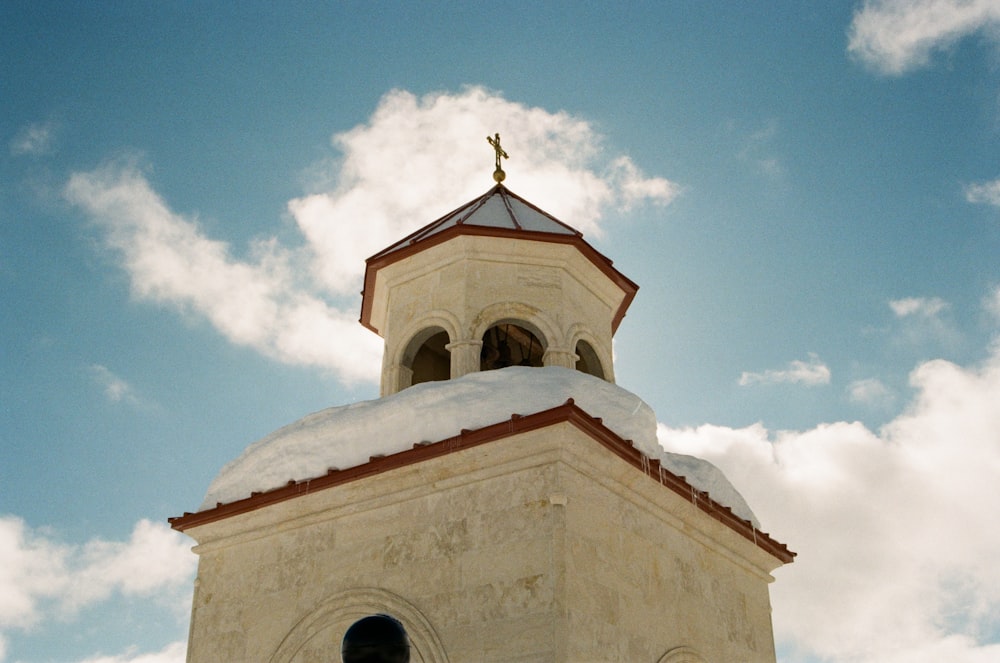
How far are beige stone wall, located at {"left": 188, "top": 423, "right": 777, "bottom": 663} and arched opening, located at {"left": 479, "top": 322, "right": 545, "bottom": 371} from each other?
3917 millimetres

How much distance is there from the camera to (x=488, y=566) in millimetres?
8164

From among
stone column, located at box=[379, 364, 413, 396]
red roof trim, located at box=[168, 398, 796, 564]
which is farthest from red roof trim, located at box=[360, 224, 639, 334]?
red roof trim, located at box=[168, 398, 796, 564]

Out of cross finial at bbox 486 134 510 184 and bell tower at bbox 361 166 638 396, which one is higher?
cross finial at bbox 486 134 510 184

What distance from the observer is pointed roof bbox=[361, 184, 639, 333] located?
11.3 meters

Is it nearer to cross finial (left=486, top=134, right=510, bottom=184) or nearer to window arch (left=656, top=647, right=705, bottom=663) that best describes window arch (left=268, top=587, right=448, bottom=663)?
window arch (left=656, top=647, right=705, bottom=663)

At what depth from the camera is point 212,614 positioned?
977 centimetres

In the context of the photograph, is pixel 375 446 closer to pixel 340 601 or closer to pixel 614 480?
pixel 340 601

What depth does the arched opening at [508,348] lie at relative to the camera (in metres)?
12.7

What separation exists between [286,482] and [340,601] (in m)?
1.44

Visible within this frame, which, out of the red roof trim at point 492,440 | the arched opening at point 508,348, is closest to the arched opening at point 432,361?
the arched opening at point 508,348

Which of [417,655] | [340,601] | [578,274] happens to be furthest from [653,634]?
[578,274]

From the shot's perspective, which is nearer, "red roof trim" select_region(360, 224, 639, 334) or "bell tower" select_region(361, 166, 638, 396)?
"bell tower" select_region(361, 166, 638, 396)

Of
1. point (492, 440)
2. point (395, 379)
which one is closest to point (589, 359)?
point (395, 379)

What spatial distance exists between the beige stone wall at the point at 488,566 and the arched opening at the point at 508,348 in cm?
392
